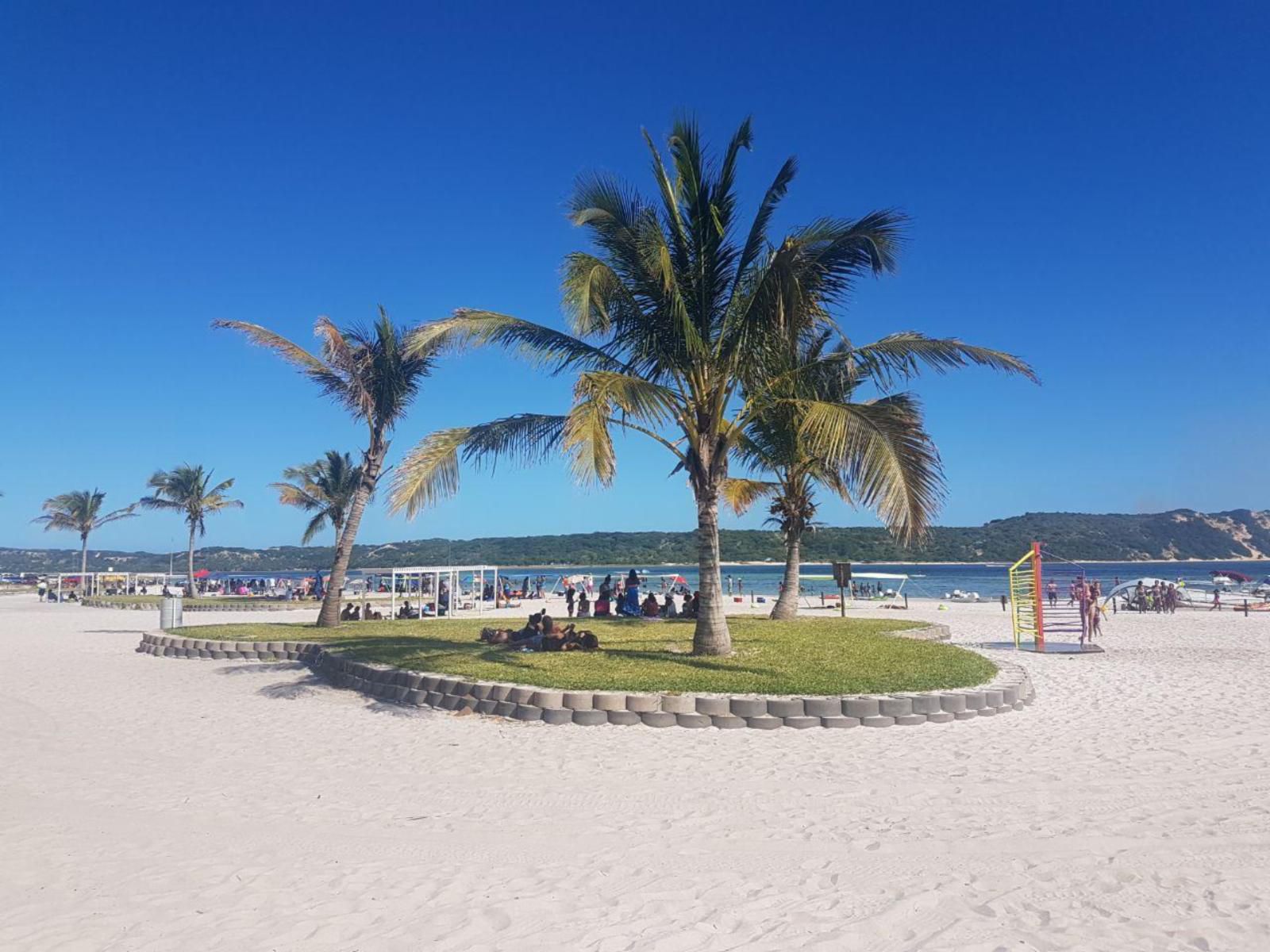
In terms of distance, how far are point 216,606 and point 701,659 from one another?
27.8 metres

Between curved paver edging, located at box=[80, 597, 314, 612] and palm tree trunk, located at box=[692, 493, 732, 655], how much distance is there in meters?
24.3

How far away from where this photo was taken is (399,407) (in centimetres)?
1778

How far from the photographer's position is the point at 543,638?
11938 mm

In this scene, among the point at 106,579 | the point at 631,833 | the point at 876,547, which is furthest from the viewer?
the point at 876,547

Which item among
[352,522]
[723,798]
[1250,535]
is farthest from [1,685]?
[1250,535]

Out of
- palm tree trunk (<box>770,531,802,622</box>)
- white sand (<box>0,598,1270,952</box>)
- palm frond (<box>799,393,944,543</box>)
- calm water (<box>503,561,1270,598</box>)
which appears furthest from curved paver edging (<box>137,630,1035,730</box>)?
calm water (<box>503,561,1270,598</box>)

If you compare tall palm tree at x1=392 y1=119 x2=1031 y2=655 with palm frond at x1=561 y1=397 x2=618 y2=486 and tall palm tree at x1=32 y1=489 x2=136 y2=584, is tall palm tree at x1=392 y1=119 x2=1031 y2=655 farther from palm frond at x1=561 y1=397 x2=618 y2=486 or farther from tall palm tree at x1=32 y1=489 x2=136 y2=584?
tall palm tree at x1=32 y1=489 x2=136 y2=584

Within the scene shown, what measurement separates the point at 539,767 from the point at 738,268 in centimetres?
703

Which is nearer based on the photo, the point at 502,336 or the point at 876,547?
the point at 502,336

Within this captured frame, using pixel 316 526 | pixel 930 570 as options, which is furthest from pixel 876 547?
pixel 316 526

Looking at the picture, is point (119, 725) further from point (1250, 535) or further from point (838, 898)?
point (1250, 535)

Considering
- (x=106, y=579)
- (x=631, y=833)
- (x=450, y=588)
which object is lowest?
(x=106, y=579)

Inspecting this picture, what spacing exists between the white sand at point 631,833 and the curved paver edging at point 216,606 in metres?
23.1

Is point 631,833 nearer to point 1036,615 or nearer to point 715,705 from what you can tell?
point 715,705
